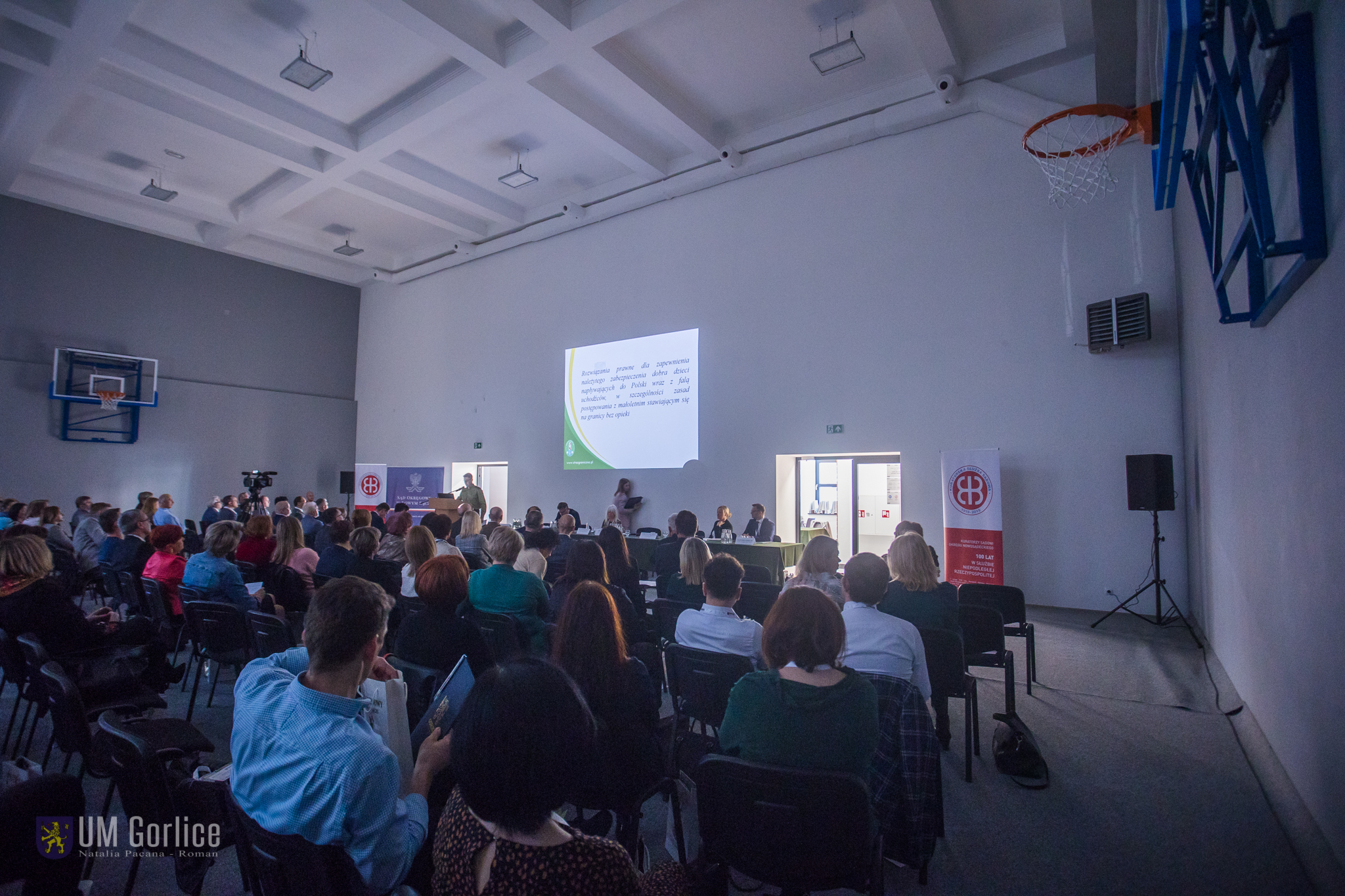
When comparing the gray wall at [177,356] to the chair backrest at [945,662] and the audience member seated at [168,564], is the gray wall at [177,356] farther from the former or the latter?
the chair backrest at [945,662]

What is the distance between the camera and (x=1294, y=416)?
2453 mm

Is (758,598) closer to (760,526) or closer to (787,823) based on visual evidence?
(787,823)

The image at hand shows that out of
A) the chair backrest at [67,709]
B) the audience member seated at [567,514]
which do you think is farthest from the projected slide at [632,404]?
the chair backrest at [67,709]

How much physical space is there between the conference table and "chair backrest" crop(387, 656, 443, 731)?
3.21m

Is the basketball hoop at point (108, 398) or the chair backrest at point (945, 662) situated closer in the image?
the chair backrest at point (945, 662)

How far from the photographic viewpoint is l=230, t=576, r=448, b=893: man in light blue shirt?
55.2 inches

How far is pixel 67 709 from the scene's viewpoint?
7.50ft

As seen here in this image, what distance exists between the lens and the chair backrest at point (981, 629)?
3.76m

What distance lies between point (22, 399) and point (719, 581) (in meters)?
13.3

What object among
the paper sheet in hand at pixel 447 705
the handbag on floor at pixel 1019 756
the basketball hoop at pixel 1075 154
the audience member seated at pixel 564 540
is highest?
the basketball hoop at pixel 1075 154

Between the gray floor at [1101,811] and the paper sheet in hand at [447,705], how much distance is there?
45.0 inches

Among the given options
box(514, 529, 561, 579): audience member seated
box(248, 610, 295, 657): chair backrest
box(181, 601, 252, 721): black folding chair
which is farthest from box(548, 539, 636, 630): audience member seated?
box(181, 601, 252, 721): black folding chair

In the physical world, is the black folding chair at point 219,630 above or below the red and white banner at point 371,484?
below

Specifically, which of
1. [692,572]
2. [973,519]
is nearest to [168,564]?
[692,572]
